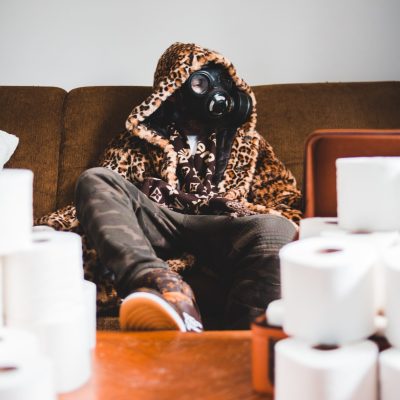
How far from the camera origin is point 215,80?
211 centimetres

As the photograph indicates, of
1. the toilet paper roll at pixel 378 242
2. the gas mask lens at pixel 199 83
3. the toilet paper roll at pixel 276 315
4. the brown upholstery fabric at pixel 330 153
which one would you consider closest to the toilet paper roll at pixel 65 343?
the toilet paper roll at pixel 276 315

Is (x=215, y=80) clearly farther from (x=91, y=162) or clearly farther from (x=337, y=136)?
(x=337, y=136)

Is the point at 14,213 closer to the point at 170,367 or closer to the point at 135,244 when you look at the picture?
the point at 170,367

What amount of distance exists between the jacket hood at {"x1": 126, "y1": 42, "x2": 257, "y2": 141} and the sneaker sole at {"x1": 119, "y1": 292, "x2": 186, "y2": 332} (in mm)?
1023

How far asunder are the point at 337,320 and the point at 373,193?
24 centimetres

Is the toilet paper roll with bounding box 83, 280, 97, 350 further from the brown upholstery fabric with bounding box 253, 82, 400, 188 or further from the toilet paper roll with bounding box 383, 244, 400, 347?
the brown upholstery fabric with bounding box 253, 82, 400, 188

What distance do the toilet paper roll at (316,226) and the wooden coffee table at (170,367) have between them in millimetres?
181

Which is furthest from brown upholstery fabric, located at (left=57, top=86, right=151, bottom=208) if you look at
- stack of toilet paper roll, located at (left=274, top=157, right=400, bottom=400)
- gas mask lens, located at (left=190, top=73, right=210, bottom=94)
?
stack of toilet paper roll, located at (left=274, top=157, right=400, bottom=400)

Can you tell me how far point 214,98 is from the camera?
2020 mm

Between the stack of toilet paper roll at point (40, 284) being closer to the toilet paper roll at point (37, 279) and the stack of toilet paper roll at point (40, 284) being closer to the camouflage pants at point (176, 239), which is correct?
the toilet paper roll at point (37, 279)

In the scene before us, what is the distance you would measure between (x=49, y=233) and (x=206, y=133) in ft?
4.39

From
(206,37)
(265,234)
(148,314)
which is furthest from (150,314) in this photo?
(206,37)

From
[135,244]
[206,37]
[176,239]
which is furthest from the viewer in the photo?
[206,37]

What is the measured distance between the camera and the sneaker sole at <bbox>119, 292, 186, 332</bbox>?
3.34 feet
